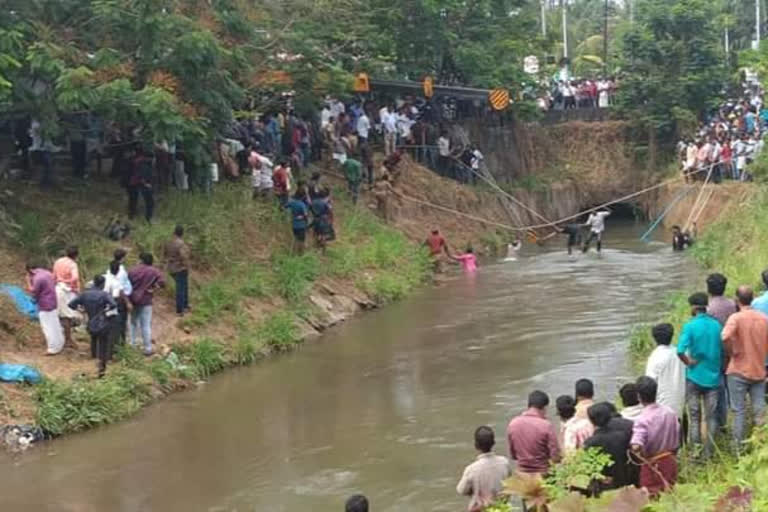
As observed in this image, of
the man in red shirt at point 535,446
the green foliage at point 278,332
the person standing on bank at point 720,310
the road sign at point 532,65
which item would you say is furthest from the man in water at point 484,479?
the road sign at point 532,65

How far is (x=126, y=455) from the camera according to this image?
13.5 metres

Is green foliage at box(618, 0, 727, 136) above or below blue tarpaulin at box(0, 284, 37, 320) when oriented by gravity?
above

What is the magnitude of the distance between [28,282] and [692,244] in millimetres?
18121

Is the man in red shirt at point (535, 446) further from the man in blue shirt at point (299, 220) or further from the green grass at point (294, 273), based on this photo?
the man in blue shirt at point (299, 220)

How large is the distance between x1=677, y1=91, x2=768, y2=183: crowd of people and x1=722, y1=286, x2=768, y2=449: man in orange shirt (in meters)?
22.6

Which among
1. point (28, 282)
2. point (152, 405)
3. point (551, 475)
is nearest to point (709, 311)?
point (551, 475)

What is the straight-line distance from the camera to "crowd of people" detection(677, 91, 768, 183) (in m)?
→ 32.4

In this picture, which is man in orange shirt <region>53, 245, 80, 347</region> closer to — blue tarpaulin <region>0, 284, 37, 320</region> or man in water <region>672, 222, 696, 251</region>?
blue tarpaulin <region>0, 284, 37, 320</region>

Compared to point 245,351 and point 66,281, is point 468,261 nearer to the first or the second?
point 245,351

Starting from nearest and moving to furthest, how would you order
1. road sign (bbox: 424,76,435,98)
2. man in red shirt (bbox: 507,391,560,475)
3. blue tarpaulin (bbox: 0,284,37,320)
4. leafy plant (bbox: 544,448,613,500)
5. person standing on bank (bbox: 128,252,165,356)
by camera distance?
1. leafy plant (bbox: 544,448,613,500)
2. man in red shirt (bbox: 507,391,560,475)
3. person standing on bank (bbox: 128,252,165,356)
4. blue tarpaulin (bbox: 0,284,37,320)
5. road sign (bbox: 424,76,435,98)

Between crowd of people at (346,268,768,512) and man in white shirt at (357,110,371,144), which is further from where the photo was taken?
man in white shirt at (357,110,371,144)

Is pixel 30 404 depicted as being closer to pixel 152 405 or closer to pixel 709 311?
pixel 152 405

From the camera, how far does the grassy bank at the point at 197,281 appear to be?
600 inches

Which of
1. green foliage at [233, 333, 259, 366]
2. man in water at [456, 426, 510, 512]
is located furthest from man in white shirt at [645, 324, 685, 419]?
green foliage at [233, 333, 259, 366]
